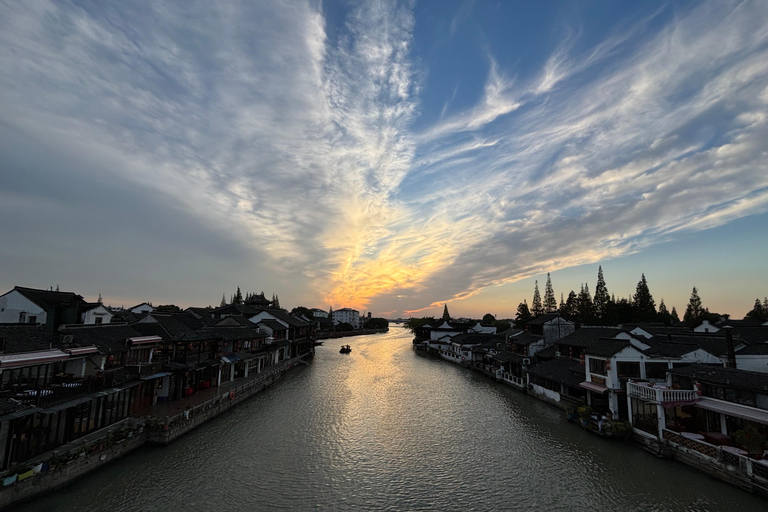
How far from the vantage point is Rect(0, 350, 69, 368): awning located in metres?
17.7

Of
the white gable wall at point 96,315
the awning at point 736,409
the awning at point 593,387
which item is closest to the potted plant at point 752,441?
the awning at point 736,409

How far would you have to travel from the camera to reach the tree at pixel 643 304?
275 feet

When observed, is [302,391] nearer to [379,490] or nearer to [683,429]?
[379,490]

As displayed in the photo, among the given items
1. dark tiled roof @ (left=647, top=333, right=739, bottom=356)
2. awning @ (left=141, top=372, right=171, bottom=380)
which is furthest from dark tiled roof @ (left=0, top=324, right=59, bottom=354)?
dark tiled roof @ (left=647, top=333, right=739, bottom=356)

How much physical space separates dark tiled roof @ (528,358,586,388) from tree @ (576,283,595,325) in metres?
54.6

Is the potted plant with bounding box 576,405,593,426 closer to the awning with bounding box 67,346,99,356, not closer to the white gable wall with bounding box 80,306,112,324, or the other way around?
the awning with bounding box 67,346,99,356

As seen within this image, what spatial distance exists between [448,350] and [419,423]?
2108 inches

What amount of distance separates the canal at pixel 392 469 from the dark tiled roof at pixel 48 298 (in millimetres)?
14805

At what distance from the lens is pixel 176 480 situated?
62.9 ft

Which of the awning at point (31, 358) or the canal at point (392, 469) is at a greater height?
the awning at point (31, 358)

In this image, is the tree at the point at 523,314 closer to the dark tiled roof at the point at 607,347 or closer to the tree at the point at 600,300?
the tree at the point at 600,300

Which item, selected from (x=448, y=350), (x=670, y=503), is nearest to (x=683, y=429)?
(x=670, y=503)

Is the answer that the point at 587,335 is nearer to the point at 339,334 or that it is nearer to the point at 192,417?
the point at 192,417

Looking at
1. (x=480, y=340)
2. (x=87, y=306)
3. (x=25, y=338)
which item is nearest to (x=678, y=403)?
(x=25, y=338)
